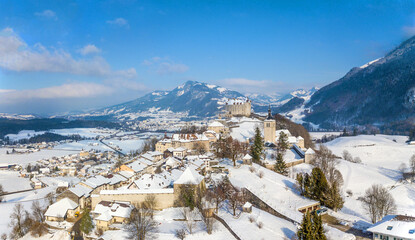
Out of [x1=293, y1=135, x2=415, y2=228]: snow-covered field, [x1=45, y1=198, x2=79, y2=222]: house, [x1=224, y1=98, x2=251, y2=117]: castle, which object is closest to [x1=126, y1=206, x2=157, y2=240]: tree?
[x1=45, y1=198, x2=79, y2=222]: house

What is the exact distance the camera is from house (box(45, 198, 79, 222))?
1214 inches

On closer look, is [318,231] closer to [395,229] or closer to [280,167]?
[395,229]

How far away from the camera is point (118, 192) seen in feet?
101

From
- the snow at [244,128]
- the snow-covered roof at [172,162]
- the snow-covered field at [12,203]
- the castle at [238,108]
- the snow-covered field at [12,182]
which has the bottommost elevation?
the snow-covered field at [12,182]

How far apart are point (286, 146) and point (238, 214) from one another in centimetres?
2472

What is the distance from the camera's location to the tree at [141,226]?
78.1 ft

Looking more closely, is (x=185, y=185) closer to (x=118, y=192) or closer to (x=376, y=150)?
(x=118, y=192)

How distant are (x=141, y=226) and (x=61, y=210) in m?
12.8

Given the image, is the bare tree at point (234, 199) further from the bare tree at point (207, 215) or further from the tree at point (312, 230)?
the tree at point (312, 230)

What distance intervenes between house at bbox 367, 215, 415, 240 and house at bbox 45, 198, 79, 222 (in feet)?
97.2

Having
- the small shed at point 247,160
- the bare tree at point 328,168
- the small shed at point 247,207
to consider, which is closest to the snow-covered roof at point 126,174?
the small shed at point 247,160

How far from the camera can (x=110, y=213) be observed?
28031 millimetres

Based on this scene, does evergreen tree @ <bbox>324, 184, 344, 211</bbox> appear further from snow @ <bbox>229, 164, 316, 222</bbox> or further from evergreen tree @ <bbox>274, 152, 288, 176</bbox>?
evergreen tree @ <bbox>274, 152, 288, 176</bbox>

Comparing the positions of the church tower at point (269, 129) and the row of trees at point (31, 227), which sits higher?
the church tower at point (269, 129)
